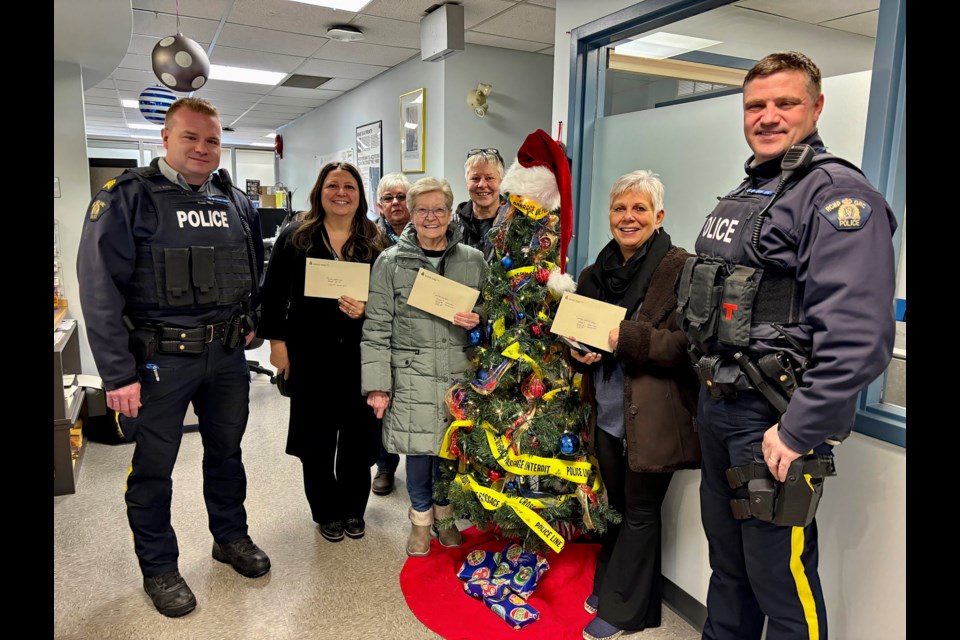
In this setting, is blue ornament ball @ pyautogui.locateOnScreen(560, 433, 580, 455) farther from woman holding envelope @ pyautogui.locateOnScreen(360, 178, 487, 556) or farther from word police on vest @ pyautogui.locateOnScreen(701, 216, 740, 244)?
word police on vest @ pyautogui.locateOnScreen(701, 216, 740, 244)

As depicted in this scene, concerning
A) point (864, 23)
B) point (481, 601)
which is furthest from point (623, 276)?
point (481, 601)

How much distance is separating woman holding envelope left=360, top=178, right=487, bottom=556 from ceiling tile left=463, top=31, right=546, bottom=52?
2935 mm

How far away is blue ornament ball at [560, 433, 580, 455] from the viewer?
1958 millimetres

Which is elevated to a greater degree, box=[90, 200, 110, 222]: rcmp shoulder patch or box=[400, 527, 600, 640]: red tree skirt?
box=[90, 200, 110, 222]: rcmp shoulder patch

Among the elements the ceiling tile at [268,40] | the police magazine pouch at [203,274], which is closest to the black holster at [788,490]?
the police magazine pouch at [203,274]

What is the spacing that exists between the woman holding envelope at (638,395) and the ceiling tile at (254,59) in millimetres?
4570

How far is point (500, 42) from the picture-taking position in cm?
473

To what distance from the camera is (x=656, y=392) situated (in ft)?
5.83

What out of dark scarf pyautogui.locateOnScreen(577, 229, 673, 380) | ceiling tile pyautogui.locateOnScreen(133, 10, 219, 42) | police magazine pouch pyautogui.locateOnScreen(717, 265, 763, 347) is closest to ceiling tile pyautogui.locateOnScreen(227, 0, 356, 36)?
ceiling tile pyautogui.locateOnScreen(133, 10, 219, 42)

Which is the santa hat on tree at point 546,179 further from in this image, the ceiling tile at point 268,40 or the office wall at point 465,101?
the ceiling tile at point 268,40

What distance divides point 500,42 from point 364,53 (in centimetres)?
128
